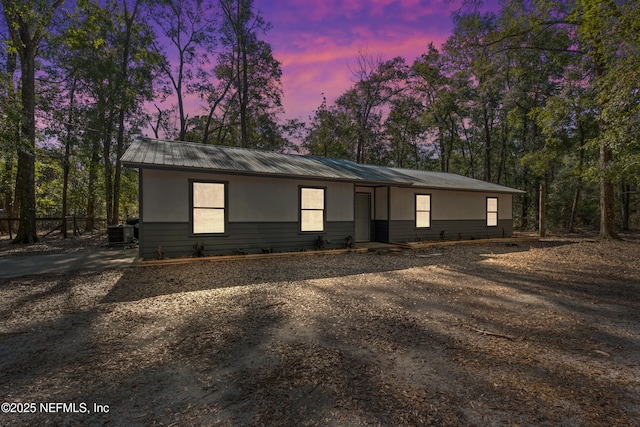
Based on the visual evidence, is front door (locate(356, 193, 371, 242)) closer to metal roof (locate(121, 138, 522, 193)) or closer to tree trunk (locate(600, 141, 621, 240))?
metal roof (locate(121, 138, 522, 193))

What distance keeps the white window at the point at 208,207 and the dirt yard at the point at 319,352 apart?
2.47 metres

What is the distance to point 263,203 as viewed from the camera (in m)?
8.95

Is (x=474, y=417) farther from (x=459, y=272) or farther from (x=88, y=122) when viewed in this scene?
(x=88, y=122)

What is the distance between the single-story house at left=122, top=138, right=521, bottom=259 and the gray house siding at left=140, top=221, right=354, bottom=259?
0.08 ft

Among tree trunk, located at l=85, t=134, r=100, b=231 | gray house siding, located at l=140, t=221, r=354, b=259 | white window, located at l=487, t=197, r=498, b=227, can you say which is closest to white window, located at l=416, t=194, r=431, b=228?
gray house siding, located at l=140, t=221, r=354, b=259

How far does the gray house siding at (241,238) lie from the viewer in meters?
7.61

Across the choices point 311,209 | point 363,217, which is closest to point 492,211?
point 363,217

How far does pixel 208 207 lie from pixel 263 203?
1.57 meters

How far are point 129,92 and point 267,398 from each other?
18.3 meters

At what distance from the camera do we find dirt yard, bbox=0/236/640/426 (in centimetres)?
206

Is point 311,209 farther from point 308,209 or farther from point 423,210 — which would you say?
point 423,210

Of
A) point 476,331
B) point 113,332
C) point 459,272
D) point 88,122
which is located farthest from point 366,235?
point 88,122

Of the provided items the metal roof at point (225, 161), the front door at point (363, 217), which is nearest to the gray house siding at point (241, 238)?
the metal roof at point (225, 161)

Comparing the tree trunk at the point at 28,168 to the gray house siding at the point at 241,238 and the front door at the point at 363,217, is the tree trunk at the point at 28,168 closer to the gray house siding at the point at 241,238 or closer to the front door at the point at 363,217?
the gray house siding at the point at 241,238
